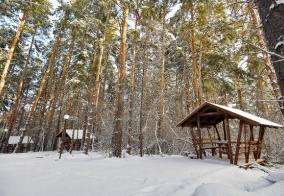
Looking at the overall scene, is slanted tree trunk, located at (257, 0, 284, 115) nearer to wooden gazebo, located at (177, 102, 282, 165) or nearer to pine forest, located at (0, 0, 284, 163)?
pine forest, located at (0, 0, 284, 163)

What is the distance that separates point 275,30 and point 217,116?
7.69 meters

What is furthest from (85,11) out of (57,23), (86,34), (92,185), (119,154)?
(92,185)

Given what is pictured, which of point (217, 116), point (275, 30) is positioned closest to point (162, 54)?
point (217, 116)

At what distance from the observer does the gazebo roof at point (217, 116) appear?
23.4ft

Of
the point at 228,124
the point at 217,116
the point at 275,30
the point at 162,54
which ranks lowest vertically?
the point at 228,124

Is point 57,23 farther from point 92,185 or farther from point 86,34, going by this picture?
point 92,185

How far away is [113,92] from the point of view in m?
26.0

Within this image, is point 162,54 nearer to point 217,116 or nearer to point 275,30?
point 217,116

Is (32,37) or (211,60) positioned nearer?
(211,60)

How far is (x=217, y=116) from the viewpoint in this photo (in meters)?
9.38

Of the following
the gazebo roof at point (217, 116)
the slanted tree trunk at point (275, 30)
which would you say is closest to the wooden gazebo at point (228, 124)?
the gazebo roof at point (217, 116)

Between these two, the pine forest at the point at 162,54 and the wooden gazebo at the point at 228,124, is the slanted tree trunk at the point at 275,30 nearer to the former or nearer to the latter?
the pine forest at the point at 162,54

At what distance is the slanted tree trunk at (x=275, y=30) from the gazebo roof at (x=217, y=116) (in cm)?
544

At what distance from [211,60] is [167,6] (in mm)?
5043
